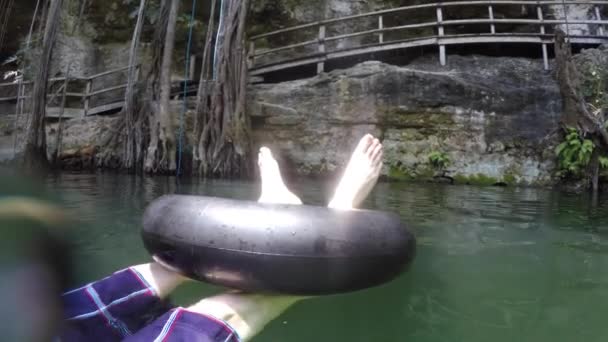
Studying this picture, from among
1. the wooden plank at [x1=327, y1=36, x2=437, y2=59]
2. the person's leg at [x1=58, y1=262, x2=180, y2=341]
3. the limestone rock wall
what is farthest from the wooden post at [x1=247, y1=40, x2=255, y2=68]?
the person's leg at [x1=58, y1=262, x2=180, y2=341]

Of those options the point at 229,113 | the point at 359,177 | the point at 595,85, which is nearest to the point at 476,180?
the point at 595,85

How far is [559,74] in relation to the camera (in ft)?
22.0

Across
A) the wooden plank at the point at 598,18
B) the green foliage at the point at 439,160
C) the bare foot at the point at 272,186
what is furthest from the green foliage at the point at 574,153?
the bare foot at the point at 272,186

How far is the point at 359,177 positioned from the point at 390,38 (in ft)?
29.6

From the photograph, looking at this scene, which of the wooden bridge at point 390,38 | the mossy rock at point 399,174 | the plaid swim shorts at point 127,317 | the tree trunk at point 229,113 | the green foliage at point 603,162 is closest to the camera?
the plaid swim shorts at point 127,317

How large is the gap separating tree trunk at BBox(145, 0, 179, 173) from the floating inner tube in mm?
5427

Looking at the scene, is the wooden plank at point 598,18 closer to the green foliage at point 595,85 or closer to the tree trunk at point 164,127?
the green foliage at point 595,85

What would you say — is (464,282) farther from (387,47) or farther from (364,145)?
(387,47)

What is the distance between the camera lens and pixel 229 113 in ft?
21.0

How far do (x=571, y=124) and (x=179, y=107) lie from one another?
6274 millimetres

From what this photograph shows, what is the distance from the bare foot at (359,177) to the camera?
1611 millimetres

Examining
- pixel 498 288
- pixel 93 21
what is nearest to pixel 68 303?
pixel 498 288

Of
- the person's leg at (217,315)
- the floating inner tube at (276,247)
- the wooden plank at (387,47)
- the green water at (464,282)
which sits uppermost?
the wooden plank at (387,47)

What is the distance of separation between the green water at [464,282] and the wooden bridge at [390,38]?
18.9 ft
